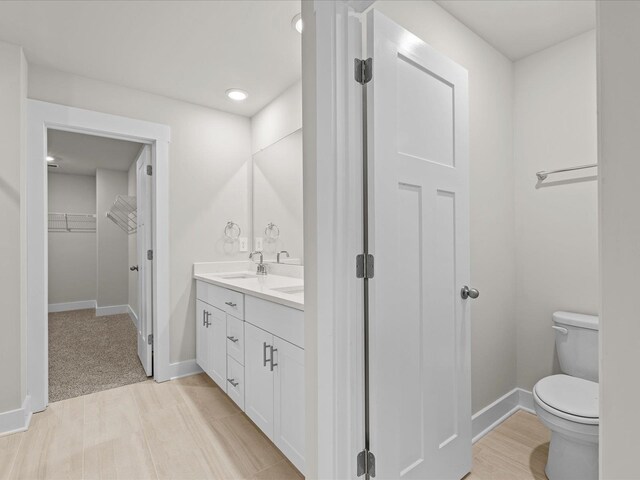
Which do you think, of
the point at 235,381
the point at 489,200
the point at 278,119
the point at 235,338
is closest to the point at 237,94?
the point at 278,119

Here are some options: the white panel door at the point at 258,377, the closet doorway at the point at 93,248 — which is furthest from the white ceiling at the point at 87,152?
the white panel door at the point at 258,377

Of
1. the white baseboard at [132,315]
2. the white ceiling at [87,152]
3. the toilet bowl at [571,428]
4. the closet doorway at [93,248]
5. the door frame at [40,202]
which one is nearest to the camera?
the toilet bowl at [571,428]

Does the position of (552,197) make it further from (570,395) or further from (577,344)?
(570,395)

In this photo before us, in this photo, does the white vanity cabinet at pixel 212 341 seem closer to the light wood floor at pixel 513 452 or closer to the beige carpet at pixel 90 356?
the beige carpet at pixel 90 356

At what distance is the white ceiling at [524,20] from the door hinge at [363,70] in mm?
872

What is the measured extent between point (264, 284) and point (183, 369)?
1172mm

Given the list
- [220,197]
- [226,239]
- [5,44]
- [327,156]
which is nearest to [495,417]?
[327,156]

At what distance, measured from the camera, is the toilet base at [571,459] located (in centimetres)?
142

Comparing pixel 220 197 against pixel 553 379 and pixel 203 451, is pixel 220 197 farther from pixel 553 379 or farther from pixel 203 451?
pixel 553 379

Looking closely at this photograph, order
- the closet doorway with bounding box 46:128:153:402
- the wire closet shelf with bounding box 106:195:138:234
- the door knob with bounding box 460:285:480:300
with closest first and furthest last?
the door knob with bounding box 460:285:480:300 < the closet doorway with bounding box 46:128:153:402 < the wire closet shelf with bounding box 106:195:138:234

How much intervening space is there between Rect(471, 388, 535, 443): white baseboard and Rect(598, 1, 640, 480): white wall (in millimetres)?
1627

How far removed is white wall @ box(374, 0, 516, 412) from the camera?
5.98 ft

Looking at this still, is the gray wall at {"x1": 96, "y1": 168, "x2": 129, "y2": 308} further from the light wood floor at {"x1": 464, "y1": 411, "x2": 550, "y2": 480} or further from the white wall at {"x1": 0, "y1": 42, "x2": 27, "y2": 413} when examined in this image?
the light wood floor at {"x1": 464, "y1": 411, "x2": 550, "y2": 480}

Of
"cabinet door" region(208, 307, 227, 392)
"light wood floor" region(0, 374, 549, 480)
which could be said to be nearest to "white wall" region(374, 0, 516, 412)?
"light wood floor" region(0, 374, 549, 480)
